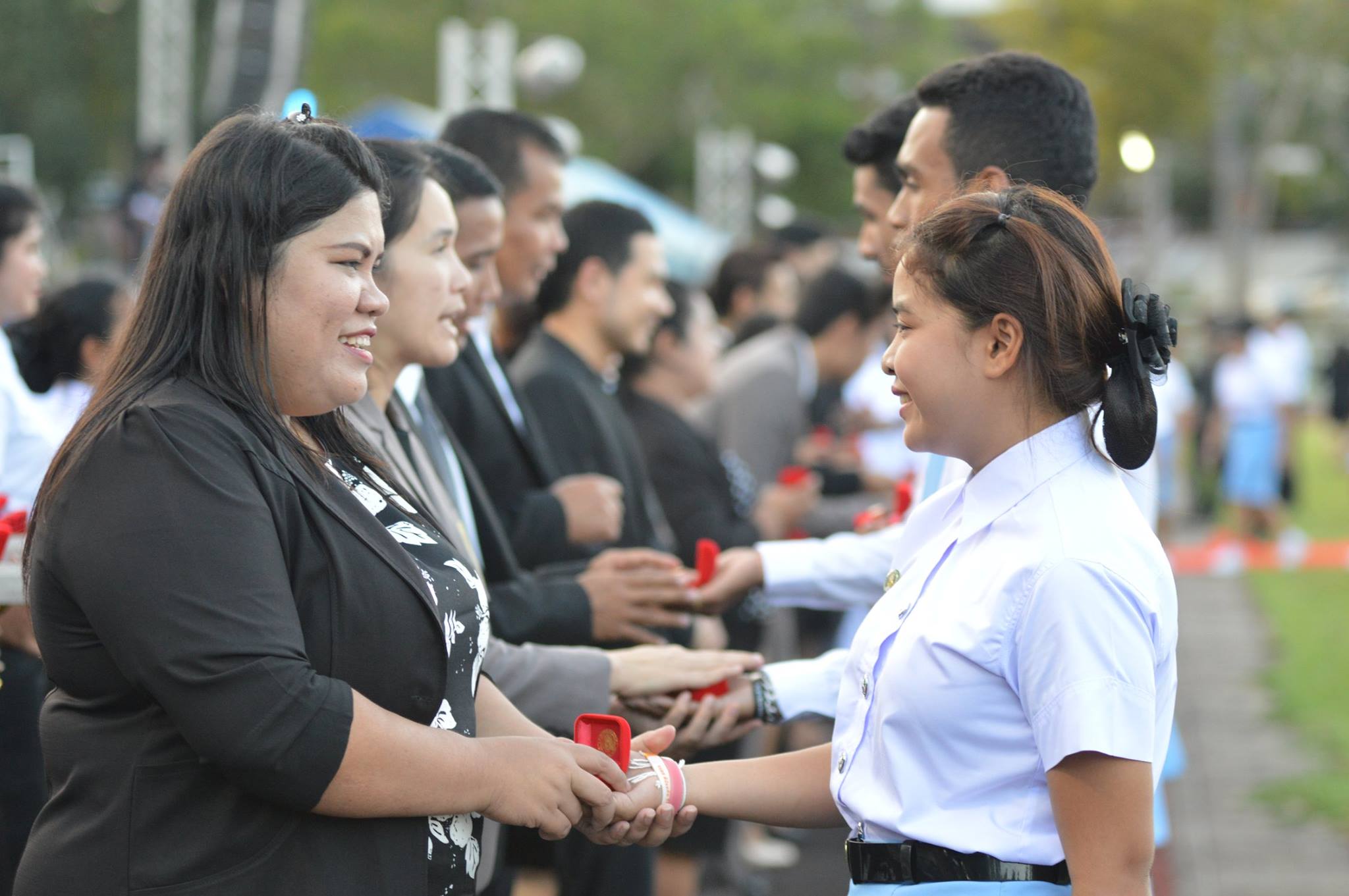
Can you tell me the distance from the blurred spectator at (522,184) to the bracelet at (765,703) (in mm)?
1533

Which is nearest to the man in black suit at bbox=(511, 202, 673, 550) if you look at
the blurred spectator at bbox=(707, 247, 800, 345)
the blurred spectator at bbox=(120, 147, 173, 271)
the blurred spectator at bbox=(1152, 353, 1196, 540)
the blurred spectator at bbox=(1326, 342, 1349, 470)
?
the blurred spectator at bbox=(707, 247, 800, 345)

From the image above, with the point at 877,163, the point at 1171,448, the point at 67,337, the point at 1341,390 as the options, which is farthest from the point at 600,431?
the point at 1341,390

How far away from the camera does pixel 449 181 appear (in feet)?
11.2

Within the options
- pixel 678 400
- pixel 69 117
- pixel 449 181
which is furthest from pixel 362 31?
Answer: pixel 449 181

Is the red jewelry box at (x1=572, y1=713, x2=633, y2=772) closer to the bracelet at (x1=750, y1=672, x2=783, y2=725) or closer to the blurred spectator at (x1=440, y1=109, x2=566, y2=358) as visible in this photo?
the bracelet at (x1=750, y1=672, x2=783, y2=725)

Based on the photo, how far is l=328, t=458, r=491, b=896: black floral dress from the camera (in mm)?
2154

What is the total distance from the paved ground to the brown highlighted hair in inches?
158

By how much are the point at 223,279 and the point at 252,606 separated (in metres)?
→ 0.47

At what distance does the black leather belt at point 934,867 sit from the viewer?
2059mm

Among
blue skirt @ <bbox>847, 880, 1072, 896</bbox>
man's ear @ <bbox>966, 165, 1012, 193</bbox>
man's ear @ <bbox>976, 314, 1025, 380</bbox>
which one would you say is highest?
man's ear @ <bbox>966, 165, 1012, 193</bbox>

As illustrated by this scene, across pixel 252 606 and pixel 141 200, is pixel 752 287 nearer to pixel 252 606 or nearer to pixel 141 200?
pixel 141 200

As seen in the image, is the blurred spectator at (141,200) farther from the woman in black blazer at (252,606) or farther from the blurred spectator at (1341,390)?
the blurred spectator at (1341,390)

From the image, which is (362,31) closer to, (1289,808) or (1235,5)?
(1235,5)

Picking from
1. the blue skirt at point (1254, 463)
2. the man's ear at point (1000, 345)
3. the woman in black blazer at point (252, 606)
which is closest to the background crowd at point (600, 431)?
the woman in black blazer at point (252, 606)
